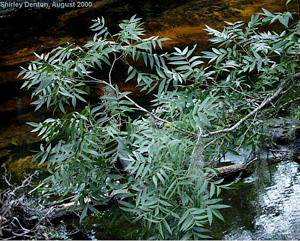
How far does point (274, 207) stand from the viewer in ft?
10.4

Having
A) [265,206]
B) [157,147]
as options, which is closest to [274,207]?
[265,206]

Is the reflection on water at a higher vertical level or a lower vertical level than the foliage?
lower

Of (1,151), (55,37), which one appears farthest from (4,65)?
(1,151)

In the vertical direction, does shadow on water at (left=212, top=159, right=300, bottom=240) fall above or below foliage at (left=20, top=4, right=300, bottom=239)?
below

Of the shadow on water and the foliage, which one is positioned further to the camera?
the shadow on water

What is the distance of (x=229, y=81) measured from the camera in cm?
261

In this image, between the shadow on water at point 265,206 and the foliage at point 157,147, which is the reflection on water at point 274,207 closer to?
the shadow on water at point 265,206

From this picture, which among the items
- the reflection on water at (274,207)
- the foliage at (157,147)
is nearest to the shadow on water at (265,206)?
the reflection on water at (274,207)

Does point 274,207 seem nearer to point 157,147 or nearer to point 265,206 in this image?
point 265,206

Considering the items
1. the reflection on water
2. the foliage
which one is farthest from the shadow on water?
the foliage

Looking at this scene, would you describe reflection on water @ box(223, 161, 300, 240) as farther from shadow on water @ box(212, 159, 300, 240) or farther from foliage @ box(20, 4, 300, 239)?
foliage @ box(20, 4, 300, 239)

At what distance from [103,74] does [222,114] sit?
3.88 metres

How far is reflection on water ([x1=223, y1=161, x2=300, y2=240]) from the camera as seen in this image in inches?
115

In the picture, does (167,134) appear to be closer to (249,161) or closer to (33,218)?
(33,218)
